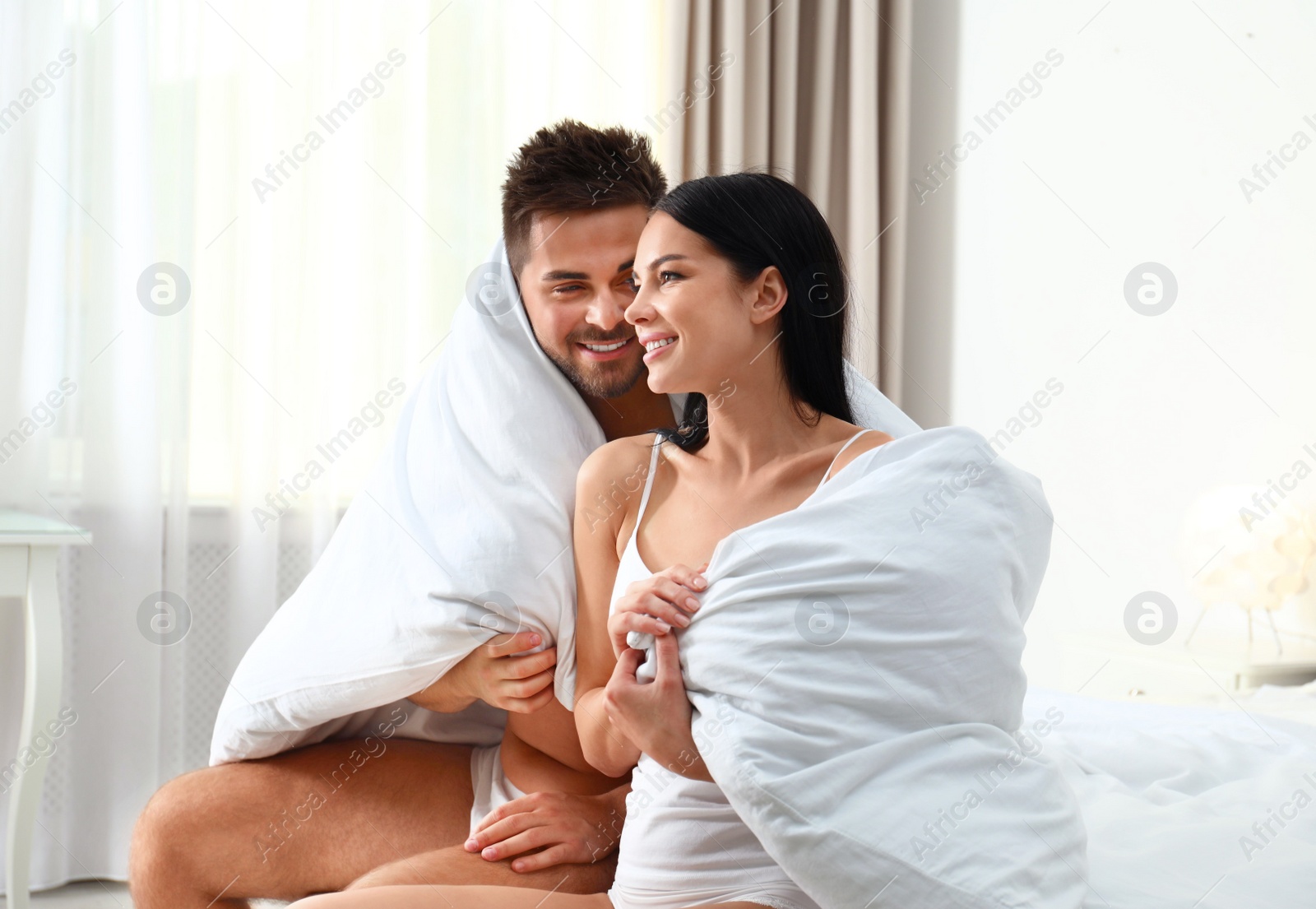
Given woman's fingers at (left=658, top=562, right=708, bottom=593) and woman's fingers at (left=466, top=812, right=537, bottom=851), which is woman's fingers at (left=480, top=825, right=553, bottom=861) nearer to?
woman's fingers at (left=466, top=812, right=537, bottom=851)

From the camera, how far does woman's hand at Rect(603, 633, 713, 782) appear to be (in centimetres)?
86

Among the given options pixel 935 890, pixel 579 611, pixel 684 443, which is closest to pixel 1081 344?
pixel 684 443

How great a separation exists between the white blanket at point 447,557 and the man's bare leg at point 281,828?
0.05 meters

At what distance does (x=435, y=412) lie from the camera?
1258 millimetres

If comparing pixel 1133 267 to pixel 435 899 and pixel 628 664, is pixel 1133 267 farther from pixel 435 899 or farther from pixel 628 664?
pixel 435 899

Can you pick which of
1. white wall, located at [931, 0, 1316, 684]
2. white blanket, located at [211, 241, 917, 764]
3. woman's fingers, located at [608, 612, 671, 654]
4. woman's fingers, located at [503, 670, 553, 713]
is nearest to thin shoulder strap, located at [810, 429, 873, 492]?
white blanket, located at [211, 241, 917, 764]

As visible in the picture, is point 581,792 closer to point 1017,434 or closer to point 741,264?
point 741,264

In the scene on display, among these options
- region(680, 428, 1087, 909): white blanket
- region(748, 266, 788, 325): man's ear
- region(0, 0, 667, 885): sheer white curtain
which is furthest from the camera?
region(0, 0, 667, 885): sheer white curtain

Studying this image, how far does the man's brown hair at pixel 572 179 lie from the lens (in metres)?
1.25

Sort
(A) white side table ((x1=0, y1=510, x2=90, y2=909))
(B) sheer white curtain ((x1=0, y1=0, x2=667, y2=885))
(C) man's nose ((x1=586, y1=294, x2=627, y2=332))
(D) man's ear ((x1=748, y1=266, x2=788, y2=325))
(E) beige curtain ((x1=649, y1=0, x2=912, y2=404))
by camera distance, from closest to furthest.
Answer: (D) man's ear ((x1=748, y1=266, x2=788, y2=325)), (C) man's nose ((x1=586, y1=294, x2=627, y2=332)), (A) white side table ((x1=0, y1=510, x2=90, y2=909)), (B) sheer white curtain ((x1=0, y1=0, x2=667, y2=885)), (E) beige curtain ((x1=649, y1=0, x2=912, y2=404))

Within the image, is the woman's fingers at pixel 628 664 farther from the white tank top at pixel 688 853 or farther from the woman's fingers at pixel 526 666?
the woman's fingers at pixel 526 666

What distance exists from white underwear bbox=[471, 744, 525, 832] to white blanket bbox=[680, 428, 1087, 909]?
1.26ft

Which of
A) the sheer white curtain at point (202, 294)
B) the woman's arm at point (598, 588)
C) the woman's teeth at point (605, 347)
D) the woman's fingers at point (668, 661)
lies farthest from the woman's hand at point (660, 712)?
the sheer white curtain at point (202, 294)

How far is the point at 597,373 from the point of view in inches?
48.8
